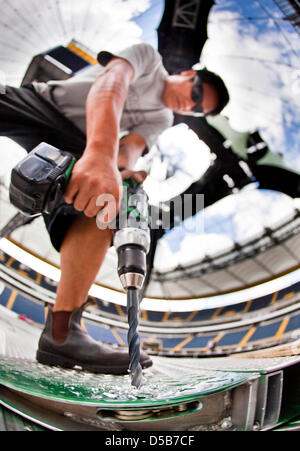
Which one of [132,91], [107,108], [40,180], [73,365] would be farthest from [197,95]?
[73,365]

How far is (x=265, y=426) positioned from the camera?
458 millimetres

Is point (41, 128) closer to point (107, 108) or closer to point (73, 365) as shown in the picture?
point (107, 108)

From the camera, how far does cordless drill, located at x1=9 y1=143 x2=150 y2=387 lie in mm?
427

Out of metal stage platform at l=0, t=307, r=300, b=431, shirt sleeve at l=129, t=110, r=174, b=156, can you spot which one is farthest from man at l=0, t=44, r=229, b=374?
metal stage platform at l=0, t=307, r=300, b=431

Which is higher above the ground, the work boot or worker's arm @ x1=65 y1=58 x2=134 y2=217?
worker's arm @ x1=65 y1=58 x2=134 y2=217

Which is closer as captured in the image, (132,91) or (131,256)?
(131,256)

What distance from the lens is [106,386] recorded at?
0.53 meters

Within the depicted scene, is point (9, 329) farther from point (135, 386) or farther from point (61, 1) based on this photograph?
point (61, 1)

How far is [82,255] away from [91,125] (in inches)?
10.2

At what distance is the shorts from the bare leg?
0.02m

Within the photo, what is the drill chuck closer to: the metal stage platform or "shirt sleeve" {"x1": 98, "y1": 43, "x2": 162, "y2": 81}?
the metal stage platform

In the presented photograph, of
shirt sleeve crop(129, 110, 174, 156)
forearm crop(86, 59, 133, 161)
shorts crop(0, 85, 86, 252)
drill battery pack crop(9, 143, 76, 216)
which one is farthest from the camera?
shirt sleeve crop(129, 110, 174, 156)

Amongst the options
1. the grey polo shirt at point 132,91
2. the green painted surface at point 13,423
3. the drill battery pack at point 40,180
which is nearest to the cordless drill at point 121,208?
the drill battery pack at point 40,180
